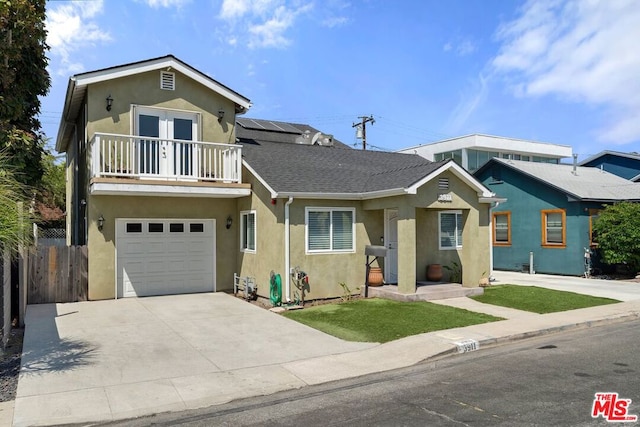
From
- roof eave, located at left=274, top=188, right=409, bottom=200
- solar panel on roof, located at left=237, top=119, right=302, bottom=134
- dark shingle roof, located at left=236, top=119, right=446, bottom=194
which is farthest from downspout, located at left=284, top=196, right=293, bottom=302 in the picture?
solar panel on roof, located at left=237, top=119, right=302, bottom=134

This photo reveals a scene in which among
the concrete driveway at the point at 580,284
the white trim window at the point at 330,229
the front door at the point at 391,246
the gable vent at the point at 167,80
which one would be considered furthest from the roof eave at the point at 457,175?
the gable vent at the point at 167,80

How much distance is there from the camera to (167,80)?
14.2 metres

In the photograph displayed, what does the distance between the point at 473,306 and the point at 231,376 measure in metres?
7.14

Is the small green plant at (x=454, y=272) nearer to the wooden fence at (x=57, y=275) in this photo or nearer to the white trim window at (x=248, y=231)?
the white trim window at (x=248, y=231)

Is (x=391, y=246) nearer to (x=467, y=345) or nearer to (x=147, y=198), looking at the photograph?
(x=467, y=345)

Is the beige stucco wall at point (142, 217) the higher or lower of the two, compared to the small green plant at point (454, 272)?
higher

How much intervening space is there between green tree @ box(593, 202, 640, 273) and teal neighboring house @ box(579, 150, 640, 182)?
37.3 ft

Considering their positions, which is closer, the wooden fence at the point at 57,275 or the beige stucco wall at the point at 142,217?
the wooden fence at the point at 57,275

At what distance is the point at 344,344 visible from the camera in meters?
8.47

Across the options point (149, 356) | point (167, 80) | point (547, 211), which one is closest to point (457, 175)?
point (547, 211)

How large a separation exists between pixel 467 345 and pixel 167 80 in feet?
37.0

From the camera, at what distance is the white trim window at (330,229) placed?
41.9ft

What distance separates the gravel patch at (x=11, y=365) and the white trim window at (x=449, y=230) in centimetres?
1158

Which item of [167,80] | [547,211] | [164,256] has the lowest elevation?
[164,256]
